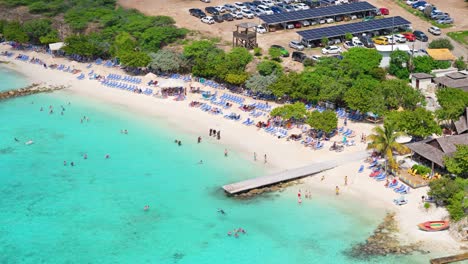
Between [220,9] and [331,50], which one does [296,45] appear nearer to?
[331,50]

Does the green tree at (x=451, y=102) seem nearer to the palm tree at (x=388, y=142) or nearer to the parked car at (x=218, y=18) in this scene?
the palm tree at (x=388, y=142)

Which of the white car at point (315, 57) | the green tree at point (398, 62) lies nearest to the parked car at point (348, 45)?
the white car at point (315, 57)

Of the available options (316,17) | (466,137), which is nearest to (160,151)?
(466,137)

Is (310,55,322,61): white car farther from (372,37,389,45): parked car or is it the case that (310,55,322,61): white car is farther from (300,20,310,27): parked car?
(300,20,310,27): parked car

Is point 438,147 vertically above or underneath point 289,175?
above

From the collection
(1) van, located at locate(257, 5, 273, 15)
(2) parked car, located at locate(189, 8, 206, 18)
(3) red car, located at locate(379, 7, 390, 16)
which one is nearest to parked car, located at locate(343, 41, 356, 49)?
(3) red car, located at locate(379, 7, 390, 16)

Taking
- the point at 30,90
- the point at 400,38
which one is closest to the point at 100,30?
the point at 30,90
